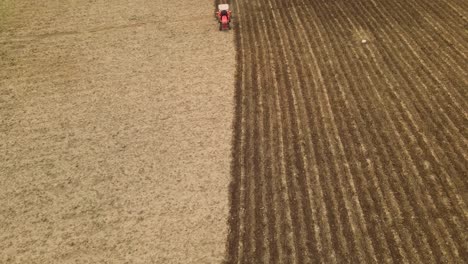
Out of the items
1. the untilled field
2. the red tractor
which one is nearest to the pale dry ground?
the red tractor

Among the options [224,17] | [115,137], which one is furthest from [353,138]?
[224,17]

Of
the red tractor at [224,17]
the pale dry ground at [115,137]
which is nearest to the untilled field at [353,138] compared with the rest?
the red tractor at [224,17]

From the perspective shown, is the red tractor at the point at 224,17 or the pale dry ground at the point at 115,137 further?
the red tractor at the point at 224,17

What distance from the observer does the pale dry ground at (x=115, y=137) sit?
8.87 m

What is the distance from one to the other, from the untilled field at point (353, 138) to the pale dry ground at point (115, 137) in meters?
1.00

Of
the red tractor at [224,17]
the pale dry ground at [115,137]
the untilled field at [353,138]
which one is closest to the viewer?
the untilled field at [353,138]

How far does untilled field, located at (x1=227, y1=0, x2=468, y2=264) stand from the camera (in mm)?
8367

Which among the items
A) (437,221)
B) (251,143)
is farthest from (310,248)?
(251,143)

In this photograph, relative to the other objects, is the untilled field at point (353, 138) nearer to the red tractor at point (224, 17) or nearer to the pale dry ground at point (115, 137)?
the red tractor at point (224, 17)

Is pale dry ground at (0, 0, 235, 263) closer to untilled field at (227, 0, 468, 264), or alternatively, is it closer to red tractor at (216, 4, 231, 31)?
red tractor at (216, 4, 231, 31)

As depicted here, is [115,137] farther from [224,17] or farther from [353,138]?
[224,17]

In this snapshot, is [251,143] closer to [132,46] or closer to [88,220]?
[88,220]

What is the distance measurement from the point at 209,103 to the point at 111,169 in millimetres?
3960

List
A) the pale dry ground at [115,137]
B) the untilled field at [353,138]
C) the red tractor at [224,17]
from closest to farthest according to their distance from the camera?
the untilled field at [353,138] → the pale dry ground at [115,137] → the red tractor at [224,17]
